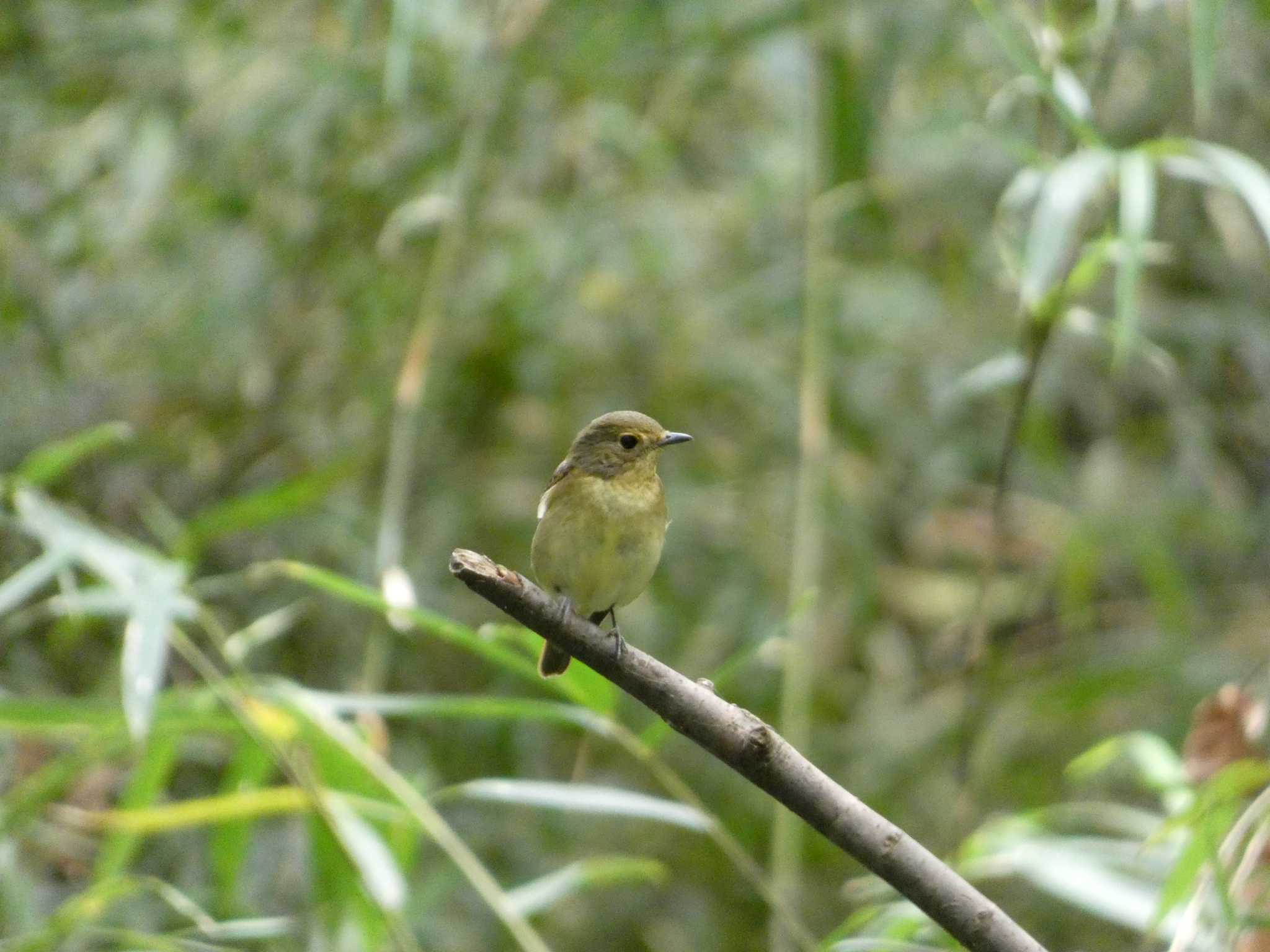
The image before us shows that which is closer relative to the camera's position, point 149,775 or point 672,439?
point 672,439

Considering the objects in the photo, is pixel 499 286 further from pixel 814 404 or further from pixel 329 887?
pixel 329 887

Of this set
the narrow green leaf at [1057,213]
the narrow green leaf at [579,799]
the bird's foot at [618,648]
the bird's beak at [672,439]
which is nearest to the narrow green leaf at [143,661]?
the narrow green leaf at [579,799]

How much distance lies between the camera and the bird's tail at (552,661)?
2348 millimetres

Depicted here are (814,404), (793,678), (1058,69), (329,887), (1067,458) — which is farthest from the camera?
(1067,458)

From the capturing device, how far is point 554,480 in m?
2.58

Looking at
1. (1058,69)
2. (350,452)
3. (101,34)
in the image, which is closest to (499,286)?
(350,452)

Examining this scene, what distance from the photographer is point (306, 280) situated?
4590 millimetres

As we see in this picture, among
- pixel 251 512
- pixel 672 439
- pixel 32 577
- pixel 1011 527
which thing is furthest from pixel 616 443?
pixel 1011 527

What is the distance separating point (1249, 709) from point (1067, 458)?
316 centimetres

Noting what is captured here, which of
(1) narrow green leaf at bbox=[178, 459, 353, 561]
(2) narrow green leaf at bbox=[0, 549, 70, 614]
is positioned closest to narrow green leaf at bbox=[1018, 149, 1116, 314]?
(1) narrow green leaf at bbox=[178, 459, 353, 561]

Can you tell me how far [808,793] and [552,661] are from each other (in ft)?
3.17

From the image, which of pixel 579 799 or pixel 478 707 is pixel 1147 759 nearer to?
pixel 579 799

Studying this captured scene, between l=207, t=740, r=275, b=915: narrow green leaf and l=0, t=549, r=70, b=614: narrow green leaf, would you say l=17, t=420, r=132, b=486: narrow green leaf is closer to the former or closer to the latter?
l=0, t=549, r=70, b=614: narrow green leaf

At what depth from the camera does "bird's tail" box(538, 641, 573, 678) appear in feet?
7.70
